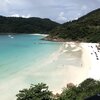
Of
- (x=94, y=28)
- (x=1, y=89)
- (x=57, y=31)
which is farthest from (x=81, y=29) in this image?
(x=1, y=89)

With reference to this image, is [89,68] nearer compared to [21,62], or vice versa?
[89,68]

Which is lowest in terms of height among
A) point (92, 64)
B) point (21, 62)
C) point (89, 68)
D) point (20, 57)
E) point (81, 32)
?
point (89, 68)

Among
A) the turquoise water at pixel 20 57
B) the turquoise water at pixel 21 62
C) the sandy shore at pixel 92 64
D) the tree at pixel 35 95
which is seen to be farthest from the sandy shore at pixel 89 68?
the tree at pixel 35 95

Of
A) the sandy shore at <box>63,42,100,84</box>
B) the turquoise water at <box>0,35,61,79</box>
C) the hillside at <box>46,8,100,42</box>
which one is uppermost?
the hillside at <box>46,8,100,42</box>

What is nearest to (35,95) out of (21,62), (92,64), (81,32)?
(92,64)

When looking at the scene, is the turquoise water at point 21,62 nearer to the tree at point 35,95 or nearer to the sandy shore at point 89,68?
the sandy shore at point 89,68

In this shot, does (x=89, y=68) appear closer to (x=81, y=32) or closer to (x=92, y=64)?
(x=92, y=64)

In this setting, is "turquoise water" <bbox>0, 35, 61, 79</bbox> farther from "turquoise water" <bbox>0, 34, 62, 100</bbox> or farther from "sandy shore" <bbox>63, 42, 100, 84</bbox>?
"sandy shore" <bbox>63, 42, 100, 84</bbox>

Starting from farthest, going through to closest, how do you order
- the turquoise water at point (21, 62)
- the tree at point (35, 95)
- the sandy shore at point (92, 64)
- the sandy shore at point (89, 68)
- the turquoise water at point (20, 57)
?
the turquoise water at point (20, 57), the turquoise water at point (21, 62), the sandy shore at point (92, 64), the sandy shore at point (89, 68), the tree at point (35, 95)

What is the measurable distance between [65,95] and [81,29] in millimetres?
92205

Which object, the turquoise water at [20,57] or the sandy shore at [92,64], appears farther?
the turquoise water at [20,57]

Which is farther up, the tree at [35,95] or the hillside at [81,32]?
the hillside at [81,32]

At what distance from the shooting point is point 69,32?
109375 millimetres

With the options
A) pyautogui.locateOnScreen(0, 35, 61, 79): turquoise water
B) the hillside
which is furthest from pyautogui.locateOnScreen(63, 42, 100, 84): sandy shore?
the hillside
